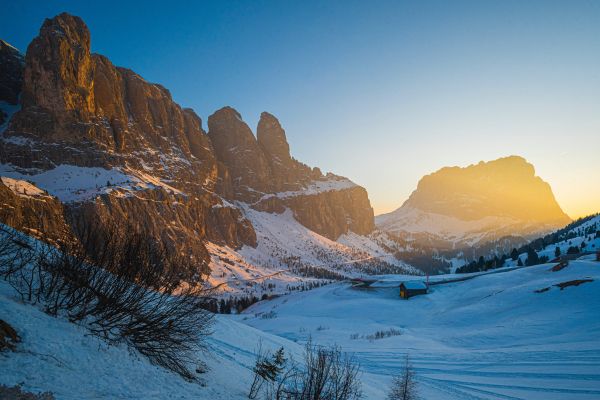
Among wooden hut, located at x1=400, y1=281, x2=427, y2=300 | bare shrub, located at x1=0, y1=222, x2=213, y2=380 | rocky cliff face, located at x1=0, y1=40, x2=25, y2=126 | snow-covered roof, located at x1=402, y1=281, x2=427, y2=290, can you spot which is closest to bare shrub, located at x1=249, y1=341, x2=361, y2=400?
bare shrub, located at x1=0, y1=222, x2=213, y2=380

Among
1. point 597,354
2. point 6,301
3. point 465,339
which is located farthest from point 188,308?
point 465,339

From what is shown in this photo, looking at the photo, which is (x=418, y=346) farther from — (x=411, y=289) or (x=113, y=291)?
(x=411, y=289)

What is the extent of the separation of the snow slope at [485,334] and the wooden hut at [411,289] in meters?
2.47

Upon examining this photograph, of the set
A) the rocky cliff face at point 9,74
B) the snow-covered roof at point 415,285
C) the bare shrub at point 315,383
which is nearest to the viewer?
the bare shrub at point 315,383

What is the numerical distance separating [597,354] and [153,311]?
27421 millimetres

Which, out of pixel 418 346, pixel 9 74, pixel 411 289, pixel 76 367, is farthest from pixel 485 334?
pixel 9 74

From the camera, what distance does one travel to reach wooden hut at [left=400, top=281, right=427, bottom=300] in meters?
68.5

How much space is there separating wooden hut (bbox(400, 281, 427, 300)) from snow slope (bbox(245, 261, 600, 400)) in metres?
2.47

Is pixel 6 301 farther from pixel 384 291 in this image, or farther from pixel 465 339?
pixel 384 291

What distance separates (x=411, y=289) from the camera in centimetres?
6950

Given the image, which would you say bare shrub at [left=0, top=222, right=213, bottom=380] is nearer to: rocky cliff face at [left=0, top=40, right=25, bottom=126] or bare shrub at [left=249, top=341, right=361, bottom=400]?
bare shrub at [left=249, top=341, right=361, bottom=400]

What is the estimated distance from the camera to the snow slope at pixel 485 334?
19.0 metres

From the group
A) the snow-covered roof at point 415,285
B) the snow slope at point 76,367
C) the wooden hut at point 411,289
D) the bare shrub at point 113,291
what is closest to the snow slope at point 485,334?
the wooden hut at point 411,289

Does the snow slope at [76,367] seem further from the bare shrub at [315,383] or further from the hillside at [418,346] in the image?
the bare shrub at [315,383]
